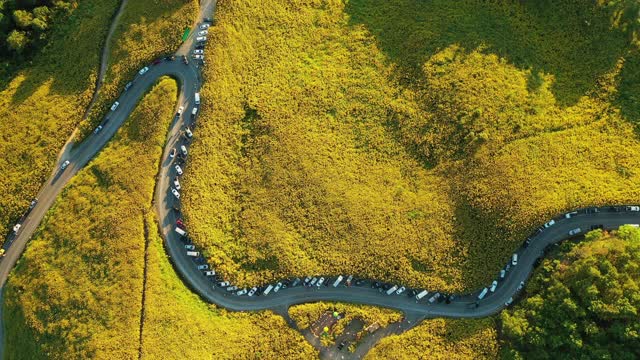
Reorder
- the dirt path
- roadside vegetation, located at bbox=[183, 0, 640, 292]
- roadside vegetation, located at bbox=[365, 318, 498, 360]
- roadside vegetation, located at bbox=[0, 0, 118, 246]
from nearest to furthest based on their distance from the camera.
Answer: roadside vegetation, located at bbox=[365, 318, 498, 360] < roadside vegetation, located at bbox=[183, 0, 640, 292] < roadside vegetation, located at bbox=[0, 0, 118, 246] < the dirt path

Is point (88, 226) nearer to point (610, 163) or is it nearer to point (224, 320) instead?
point (224, 320)

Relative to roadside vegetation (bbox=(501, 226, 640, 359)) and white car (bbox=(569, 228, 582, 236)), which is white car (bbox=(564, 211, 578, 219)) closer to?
white car (bbox=(569, 228, 582, 236))

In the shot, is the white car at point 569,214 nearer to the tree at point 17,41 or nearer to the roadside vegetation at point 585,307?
the roadside vegetation at point 585,307

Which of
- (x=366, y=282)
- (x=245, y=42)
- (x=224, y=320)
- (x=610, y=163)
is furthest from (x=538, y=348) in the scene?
(x=245, y=42)

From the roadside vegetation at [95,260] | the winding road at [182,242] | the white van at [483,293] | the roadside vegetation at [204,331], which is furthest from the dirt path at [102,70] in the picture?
the white van at [483,293]

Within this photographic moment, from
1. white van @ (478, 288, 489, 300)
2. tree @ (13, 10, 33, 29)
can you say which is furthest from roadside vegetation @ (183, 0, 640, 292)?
tree @ (13, 10, 33, 29)

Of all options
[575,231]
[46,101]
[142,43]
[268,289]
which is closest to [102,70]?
[142,43]
